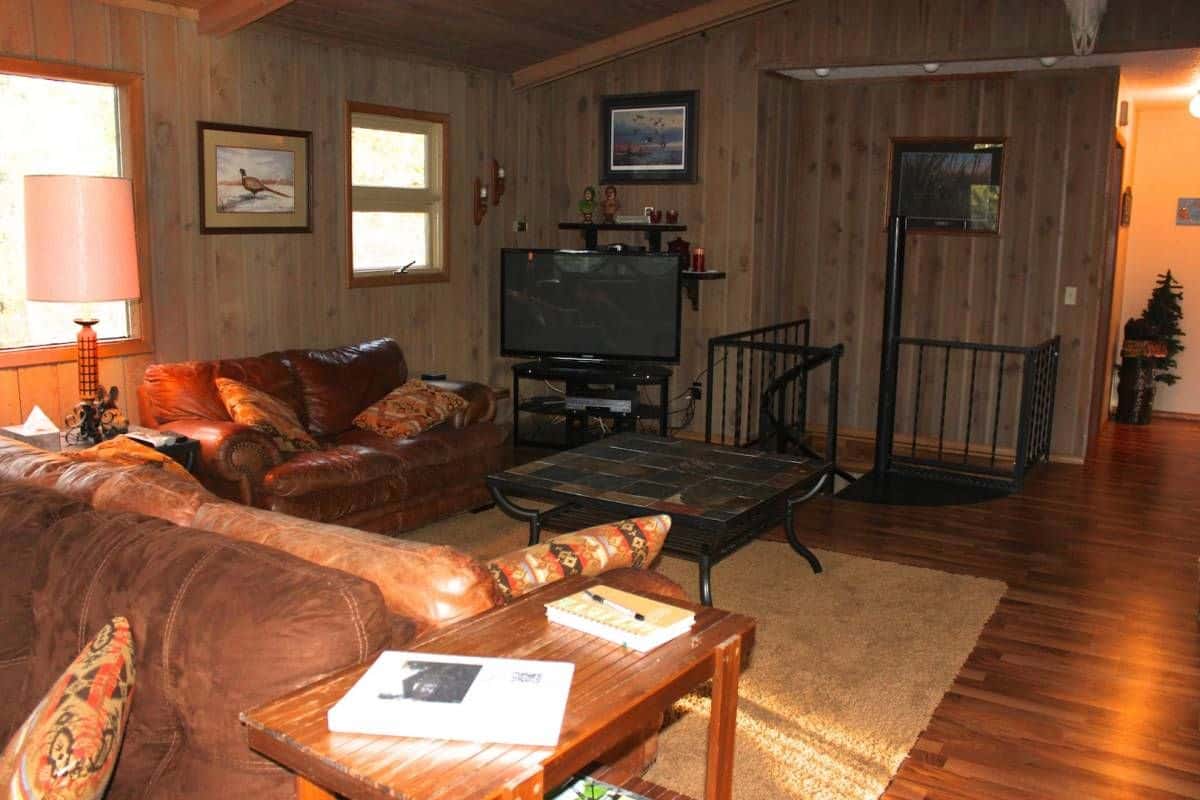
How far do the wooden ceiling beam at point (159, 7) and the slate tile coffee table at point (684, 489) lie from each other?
2.64 meters

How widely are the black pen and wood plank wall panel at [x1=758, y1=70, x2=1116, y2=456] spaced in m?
5.37

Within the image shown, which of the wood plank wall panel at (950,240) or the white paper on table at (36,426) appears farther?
the wood plank wall panel at (950,240)

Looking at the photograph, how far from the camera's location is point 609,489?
13.6 feet

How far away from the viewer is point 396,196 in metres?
6.43

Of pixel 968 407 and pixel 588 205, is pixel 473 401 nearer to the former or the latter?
pixel 588 205

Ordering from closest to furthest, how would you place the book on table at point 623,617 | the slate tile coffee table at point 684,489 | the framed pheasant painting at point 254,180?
A: the book on table at point 623,617, the slate tile coffee table at point 684,489, the framed pheasant painting at point 254,180

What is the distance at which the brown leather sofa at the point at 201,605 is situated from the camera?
180 centimetres

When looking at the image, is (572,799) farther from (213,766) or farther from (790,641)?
(790,641)

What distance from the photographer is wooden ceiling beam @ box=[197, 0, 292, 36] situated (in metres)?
4.81

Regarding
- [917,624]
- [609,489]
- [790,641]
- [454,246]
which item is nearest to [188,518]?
[609,489]

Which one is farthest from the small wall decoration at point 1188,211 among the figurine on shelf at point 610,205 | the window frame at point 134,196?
the window frame at point 134,196

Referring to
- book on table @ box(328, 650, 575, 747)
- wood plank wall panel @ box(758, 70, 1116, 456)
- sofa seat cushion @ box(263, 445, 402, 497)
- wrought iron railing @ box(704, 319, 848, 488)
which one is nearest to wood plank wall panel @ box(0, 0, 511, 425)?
sofa seat cushion @ box(263, 445, 402, 497)

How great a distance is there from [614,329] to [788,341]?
146cm

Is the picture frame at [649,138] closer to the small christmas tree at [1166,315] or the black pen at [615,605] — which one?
the small christmas tree at [1166,315]
